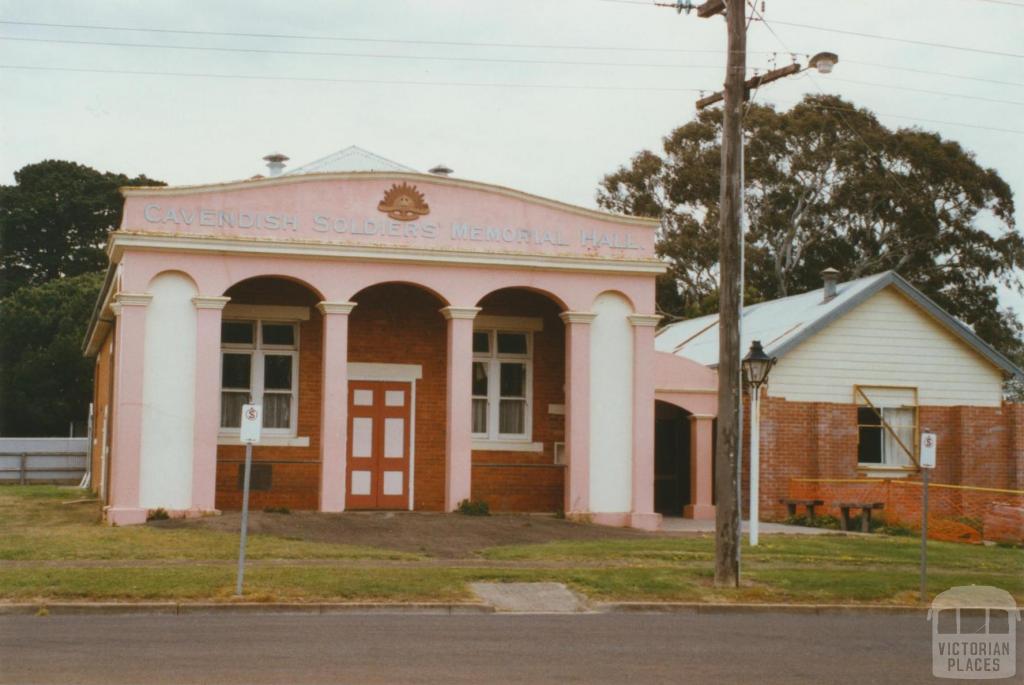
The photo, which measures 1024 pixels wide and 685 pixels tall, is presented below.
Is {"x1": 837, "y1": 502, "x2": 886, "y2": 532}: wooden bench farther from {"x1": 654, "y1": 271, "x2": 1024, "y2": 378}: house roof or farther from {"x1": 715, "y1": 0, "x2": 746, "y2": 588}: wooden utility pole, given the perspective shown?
{"x1": 715, "y1": 0, "x2": 746, "y2": 588}: wooden utility pole

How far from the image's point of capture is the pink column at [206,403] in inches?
883

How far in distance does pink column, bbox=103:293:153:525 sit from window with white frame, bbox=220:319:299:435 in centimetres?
270

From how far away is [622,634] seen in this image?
13.1m

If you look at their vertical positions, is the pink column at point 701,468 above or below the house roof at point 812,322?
below

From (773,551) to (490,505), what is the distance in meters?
7.19

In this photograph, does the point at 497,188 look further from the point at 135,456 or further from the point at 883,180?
the point at 883,180

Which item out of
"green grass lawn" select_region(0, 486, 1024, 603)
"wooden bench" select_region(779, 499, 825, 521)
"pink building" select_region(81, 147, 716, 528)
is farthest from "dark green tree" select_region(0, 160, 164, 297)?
"green grass lawn" select_region(0, 486, 1024, 603)

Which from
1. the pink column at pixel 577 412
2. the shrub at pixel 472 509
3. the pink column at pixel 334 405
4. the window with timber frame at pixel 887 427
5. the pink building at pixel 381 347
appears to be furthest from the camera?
the window with timber frame at pixel 887 427

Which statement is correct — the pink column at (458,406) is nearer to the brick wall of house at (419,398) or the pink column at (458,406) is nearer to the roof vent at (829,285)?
the brick wall of house at (419,398)

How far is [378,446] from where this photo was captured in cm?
2542

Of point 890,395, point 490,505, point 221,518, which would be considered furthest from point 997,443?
point 221,518

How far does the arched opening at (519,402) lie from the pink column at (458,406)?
1646 millimetres

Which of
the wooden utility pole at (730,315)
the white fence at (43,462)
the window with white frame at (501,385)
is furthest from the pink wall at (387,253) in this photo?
the white fence at (43,462)

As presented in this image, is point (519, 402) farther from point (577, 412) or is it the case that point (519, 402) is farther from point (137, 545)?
point (137, 545)
